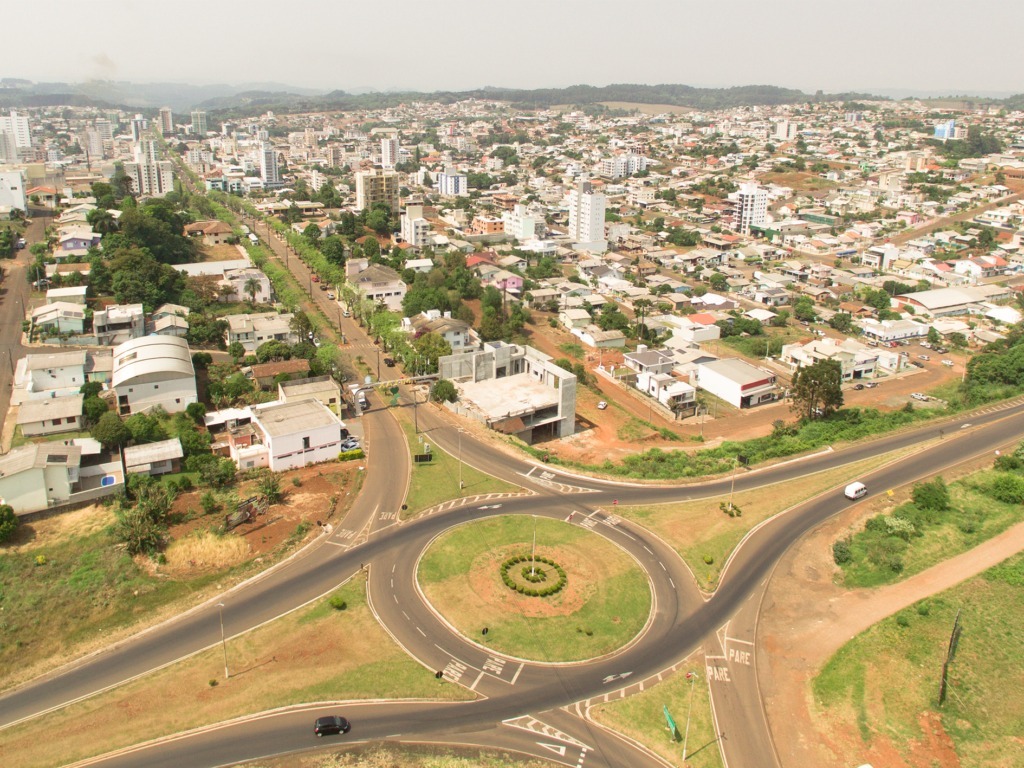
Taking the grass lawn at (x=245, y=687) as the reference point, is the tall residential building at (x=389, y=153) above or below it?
above

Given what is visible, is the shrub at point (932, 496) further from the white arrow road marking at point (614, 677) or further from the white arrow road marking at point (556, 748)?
the white arrow road marking at point (556, 748)

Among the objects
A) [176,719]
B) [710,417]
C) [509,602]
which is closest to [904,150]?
[710,417]

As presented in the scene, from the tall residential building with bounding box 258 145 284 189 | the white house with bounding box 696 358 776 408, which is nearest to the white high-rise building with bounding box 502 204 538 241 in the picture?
the white house with bounding box 696 358 776 408

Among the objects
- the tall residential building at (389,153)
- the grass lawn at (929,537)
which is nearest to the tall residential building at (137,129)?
the tall residential building at (389,153)

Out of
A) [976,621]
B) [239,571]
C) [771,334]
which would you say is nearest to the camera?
[976,621]

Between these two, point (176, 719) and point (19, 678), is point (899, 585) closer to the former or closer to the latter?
point (176, 719)

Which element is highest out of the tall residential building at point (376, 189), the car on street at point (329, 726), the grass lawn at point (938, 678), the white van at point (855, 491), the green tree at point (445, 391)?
the tall residential building at point (376, 189)
